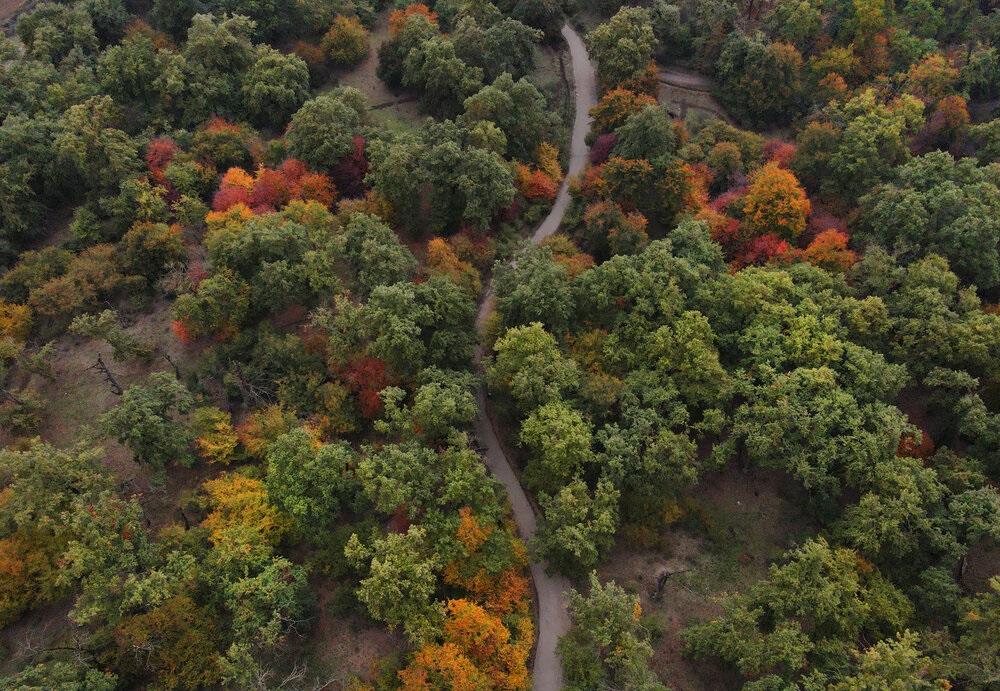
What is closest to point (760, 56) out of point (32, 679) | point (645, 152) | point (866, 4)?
point (866, 4)

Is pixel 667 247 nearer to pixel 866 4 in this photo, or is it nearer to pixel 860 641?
pixel 860 641

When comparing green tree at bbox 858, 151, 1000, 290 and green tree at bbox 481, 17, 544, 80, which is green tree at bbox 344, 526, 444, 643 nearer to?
green tree at bbox 858, 151, 1000, 290

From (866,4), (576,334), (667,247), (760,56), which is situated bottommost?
(576,334)

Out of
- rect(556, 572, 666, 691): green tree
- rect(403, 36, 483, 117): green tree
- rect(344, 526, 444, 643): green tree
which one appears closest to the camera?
rect(556, 572, 666, 691): green tree

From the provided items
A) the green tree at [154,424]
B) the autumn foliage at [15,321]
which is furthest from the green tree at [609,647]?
the autumn foliage at [15,321]

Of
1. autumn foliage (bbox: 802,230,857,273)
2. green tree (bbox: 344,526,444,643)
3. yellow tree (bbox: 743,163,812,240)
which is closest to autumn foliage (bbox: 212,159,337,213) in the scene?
green tree (bbox: 344,526,444,643)

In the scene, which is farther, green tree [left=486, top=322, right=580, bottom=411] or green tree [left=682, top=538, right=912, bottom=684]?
green tree [left=486, top=322, right=580, bottom=411]

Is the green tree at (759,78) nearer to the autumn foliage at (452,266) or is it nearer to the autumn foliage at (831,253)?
the autumn foliage at (831,253)
